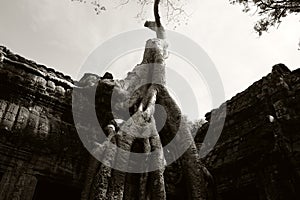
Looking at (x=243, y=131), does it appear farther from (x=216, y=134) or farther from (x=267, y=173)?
(x=267, y=173)

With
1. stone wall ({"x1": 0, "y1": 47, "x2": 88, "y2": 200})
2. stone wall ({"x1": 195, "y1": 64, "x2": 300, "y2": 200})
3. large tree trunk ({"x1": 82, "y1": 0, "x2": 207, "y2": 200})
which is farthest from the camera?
stone wall ({"x1": 195, "y1": 64, "x2": 300, "y2": 200})

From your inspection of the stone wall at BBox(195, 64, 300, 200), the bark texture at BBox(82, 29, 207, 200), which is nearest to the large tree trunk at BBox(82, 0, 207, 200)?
the bark texture at BBox(82, 29, 207, 200)

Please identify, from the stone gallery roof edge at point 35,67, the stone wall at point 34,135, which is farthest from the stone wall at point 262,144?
the stone gallery roof edge at point 35,67

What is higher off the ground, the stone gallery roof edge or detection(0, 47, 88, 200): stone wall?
the stone gallery roof edge

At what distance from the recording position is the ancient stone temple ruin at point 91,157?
3699mm

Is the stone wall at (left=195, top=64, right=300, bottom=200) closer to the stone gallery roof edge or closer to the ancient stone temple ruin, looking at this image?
the ancient stone temple ruin

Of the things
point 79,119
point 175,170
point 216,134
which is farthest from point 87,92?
point 216,134

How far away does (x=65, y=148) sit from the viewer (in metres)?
4.14

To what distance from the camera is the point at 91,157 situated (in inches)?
158

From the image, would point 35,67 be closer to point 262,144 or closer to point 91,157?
point 91,157

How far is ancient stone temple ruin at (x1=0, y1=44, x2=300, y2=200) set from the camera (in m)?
3.70

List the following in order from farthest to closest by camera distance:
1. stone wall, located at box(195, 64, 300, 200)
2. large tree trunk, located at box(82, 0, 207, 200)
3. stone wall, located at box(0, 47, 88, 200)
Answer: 1. stone wall, located at box(195, 64, 300, 200)
2. stone wall, located at box(0, 47, 88, 200)
3. large tree trunk, located at box(82, 0, 207, 200)

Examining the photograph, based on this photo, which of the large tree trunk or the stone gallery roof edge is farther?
the stone gallery roof edge

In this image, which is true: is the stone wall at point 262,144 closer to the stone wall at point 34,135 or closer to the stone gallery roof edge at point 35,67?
the stone wall at point 34,135
